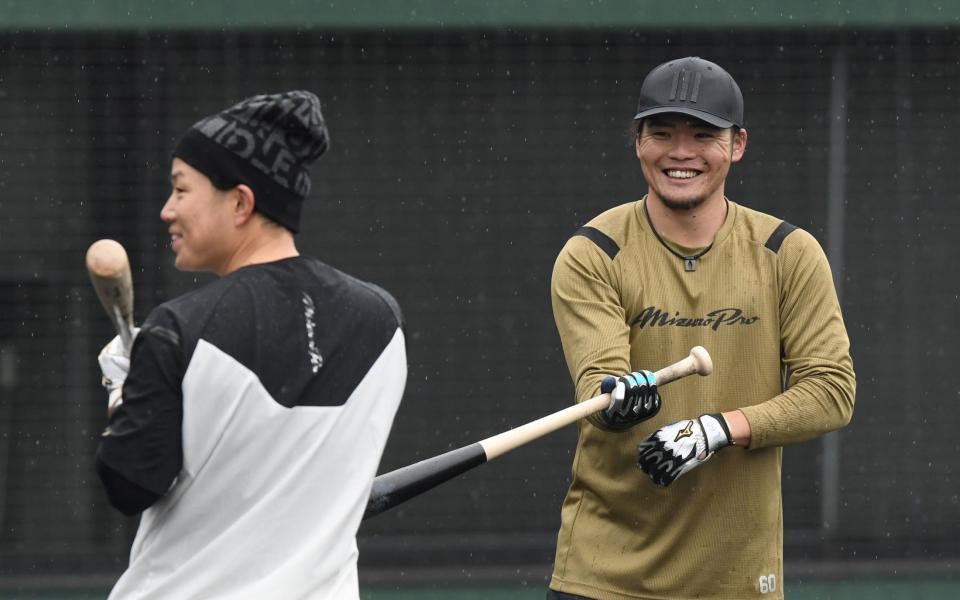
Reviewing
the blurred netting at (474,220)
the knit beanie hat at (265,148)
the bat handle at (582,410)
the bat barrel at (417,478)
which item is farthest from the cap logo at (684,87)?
the blurred netting at (474,220)

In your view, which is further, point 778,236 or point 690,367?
point 778,236

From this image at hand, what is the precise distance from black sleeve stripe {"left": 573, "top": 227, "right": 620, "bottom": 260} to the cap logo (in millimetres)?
380

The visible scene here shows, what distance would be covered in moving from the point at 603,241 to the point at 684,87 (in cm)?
42

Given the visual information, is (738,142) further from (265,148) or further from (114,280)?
(114,280)

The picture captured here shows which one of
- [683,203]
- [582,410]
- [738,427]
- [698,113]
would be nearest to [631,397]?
[582,410]

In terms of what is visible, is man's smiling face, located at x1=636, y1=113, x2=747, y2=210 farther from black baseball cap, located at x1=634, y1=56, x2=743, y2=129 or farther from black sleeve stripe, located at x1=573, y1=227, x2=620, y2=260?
black sleeve stripe, located at x1=573, y1=227, x2=620, y2=260

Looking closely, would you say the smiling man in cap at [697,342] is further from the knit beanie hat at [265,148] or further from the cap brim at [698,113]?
the knit beanie hat at [265,148]

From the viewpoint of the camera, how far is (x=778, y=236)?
400 centimetres

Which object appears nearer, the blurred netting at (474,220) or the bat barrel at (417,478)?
the bat barrel at (417,478)

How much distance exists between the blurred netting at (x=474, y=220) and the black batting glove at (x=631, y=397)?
246 centimetres

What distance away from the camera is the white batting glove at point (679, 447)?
3.68m

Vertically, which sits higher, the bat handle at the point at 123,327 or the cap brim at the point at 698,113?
the cap brim at the point at 698,113

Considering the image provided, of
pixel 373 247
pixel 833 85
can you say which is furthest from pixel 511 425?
pixel 833 85

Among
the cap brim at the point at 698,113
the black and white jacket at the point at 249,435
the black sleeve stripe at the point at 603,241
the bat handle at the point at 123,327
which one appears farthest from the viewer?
the black sleeve stripe at the point at 603,241
